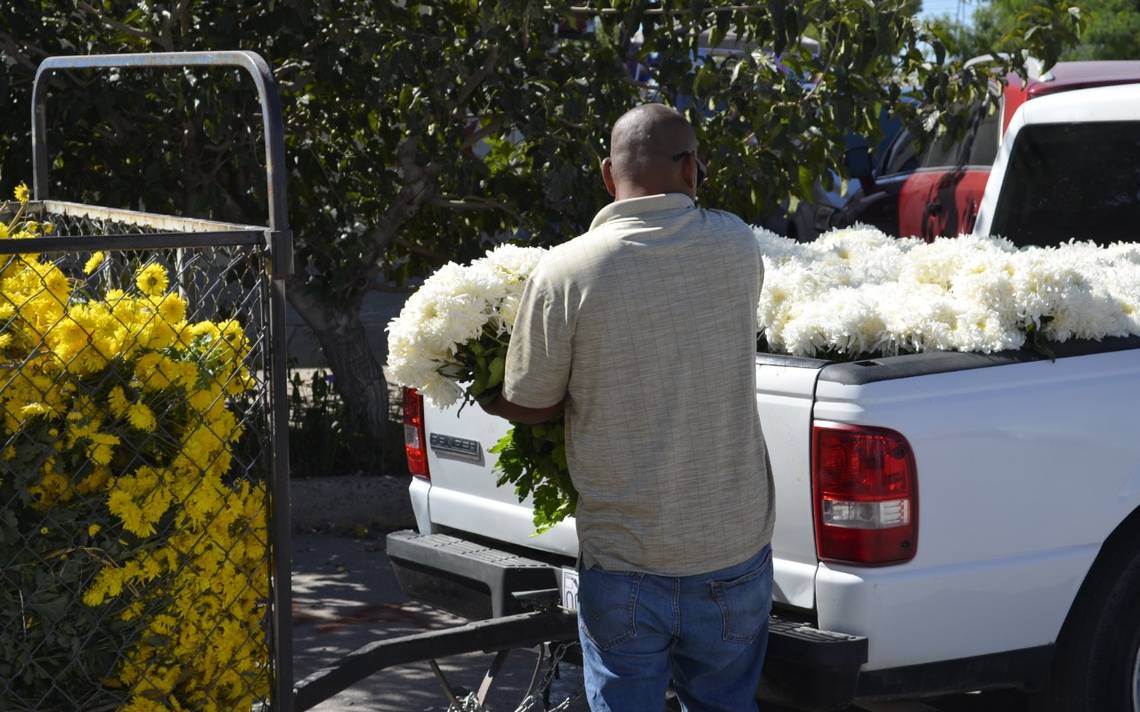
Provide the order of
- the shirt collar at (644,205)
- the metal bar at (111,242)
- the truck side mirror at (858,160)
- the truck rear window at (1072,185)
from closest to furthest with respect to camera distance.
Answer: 1. the metal bar at (111,242)
2. the shirt collar at (644,205)
3. the truck rear window at (1072,185)
4. the truck side mirror at (858,160)

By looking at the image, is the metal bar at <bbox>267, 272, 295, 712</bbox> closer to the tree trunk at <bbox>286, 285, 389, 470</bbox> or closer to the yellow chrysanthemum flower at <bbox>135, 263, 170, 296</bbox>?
the yellow chrysanthemum flower at <bbox>135, 263, 170, 296</bbox>

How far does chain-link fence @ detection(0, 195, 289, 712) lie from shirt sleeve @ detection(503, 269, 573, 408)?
530 millimetres

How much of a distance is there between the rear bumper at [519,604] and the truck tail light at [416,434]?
0.80 ft

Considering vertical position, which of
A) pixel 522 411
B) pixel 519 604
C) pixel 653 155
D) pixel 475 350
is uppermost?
pixel 653 155

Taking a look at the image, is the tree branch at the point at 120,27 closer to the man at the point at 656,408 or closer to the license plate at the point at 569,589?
the license plate at the point at 569,589

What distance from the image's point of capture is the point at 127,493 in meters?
2.94

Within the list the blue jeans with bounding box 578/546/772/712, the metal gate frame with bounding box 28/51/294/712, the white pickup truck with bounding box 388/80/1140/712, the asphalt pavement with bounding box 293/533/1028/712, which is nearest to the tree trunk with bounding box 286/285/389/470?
the asphalt pavement with bounding box 293/533/1028/712

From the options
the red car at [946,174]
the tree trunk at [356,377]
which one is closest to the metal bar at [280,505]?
the tree trunk at [356,377]

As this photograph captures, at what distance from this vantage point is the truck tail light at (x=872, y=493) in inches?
138

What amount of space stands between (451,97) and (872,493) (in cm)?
386

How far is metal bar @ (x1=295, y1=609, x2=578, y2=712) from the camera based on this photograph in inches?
132

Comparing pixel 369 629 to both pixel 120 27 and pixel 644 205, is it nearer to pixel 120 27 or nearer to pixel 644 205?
pixel 120 27

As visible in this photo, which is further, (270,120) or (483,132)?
(483,132)

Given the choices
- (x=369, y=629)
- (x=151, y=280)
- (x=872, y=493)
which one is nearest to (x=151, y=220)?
(x=151, y=280)
